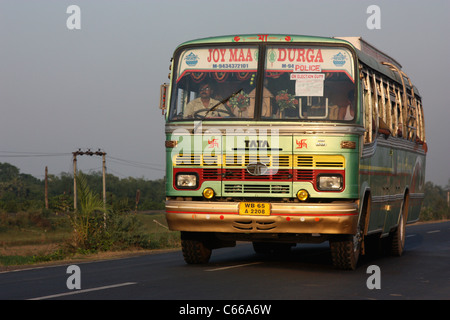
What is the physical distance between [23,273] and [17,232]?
52787 millimetres

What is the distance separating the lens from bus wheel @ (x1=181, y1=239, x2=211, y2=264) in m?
13.3

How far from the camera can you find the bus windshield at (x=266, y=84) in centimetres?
1210

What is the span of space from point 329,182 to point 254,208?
1179mm

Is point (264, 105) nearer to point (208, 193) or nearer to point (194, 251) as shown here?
point (208, 193)

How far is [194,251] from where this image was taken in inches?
525

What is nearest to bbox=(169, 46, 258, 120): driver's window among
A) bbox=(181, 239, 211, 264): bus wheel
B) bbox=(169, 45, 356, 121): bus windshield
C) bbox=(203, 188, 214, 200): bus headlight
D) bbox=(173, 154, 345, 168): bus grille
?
bbox=(169, 45, 356, 121): bus windshield

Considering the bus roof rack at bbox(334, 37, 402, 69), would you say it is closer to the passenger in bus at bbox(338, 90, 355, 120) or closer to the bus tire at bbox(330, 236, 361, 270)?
the passenger in bus at bbox(338, 90, 355, 120)

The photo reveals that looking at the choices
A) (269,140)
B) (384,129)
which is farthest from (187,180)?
(384,129)

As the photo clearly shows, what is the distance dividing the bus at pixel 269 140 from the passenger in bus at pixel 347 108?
0.05 feet

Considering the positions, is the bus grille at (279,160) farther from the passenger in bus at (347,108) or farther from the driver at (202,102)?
the driver at (202,102)

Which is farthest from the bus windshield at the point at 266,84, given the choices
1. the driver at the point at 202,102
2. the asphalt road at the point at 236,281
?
the asphalt road at the point at 236,281
